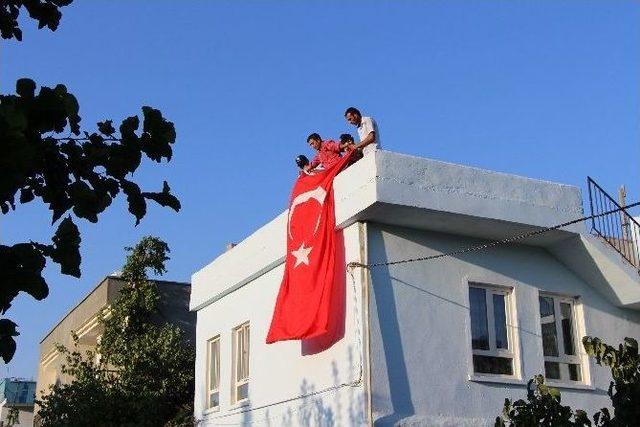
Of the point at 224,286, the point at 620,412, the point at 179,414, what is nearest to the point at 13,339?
the point at 620,412

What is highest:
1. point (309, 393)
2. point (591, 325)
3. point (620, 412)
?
point (591, 325)

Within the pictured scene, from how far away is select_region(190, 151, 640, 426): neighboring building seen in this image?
12.2 m

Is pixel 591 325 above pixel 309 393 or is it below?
above

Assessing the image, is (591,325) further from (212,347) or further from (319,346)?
(212,347)

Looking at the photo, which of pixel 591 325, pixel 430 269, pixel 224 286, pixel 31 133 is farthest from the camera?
pixel 224 286

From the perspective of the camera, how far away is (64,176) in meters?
4.18

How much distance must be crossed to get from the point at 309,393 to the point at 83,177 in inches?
373

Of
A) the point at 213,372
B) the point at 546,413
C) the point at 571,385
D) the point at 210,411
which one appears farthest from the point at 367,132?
the point at 546,413

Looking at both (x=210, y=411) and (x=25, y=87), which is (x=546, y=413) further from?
(x=210, y=411)

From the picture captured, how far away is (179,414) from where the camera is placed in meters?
18.3

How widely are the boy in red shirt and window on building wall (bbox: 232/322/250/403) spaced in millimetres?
3500

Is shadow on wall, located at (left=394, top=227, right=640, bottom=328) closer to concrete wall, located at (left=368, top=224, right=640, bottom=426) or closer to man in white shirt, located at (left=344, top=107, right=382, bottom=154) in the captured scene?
concrete wall, located at (left=368, top=224, right=640, bottom=426)

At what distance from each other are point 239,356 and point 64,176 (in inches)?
477

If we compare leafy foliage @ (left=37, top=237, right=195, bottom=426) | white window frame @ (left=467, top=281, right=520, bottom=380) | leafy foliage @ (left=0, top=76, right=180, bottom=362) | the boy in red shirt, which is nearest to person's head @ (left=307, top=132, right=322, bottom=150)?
the boy in red shirt
